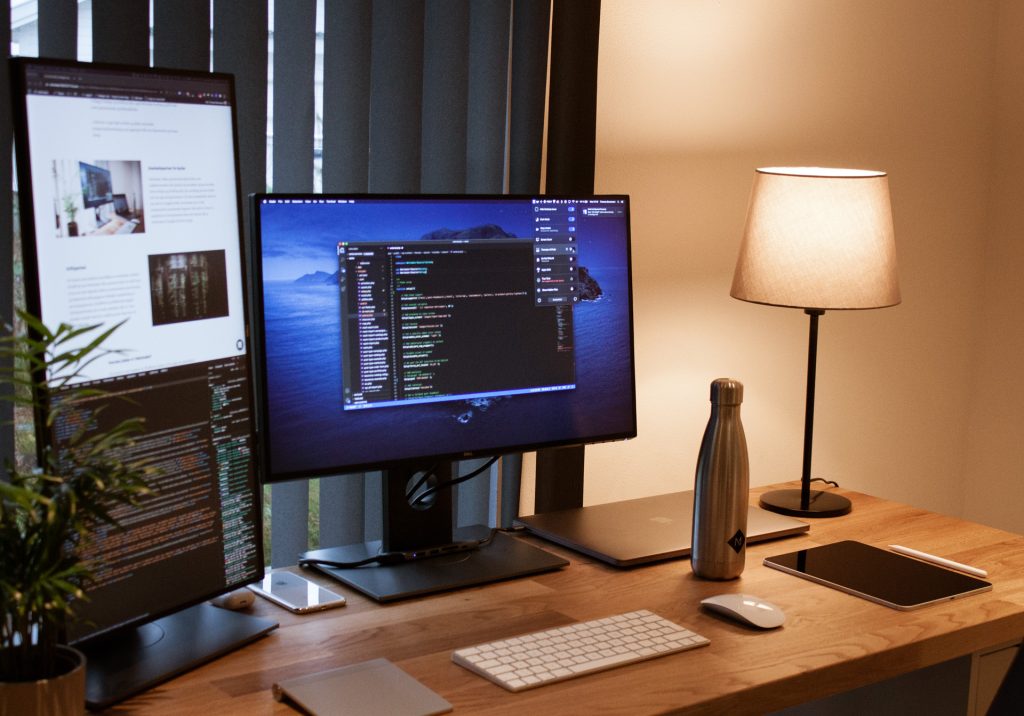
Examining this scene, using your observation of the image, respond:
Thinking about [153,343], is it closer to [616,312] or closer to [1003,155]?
[616,312]

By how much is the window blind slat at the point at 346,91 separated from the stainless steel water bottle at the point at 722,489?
77 cm

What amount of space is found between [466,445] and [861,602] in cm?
58

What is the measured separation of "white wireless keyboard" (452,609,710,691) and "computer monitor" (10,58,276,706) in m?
0.29

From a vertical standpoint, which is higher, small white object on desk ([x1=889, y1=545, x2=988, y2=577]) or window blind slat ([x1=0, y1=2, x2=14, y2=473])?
window blind slat ([x1=0, y1=2, x2=14, y2=473])

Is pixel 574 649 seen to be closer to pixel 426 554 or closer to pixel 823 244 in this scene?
pixel 426 554

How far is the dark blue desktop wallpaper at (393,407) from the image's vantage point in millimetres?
1465

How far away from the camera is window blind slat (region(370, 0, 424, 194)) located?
198cm

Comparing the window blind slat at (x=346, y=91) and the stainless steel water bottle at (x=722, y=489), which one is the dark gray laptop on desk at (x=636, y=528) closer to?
the stainless steel water bottle at (x=722, y=489)

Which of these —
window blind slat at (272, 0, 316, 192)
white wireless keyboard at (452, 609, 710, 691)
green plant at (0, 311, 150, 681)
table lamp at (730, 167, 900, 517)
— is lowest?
white wireless keyboard at (452, 609, 710, 691)

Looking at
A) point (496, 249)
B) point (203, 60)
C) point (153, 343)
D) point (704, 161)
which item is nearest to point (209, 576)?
point (153, 343)

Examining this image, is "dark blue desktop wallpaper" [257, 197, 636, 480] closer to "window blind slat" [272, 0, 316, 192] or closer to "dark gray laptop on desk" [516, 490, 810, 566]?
"dark gray laptop on desk" [516, 490, 810, 566]

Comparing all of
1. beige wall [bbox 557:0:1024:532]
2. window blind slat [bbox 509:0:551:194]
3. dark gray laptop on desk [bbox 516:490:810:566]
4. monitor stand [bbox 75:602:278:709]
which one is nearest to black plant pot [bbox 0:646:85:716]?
monitor stand [bbox 75:602:278:709]

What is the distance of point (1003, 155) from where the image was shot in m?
3.05

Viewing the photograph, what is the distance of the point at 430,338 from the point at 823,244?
0.75m
